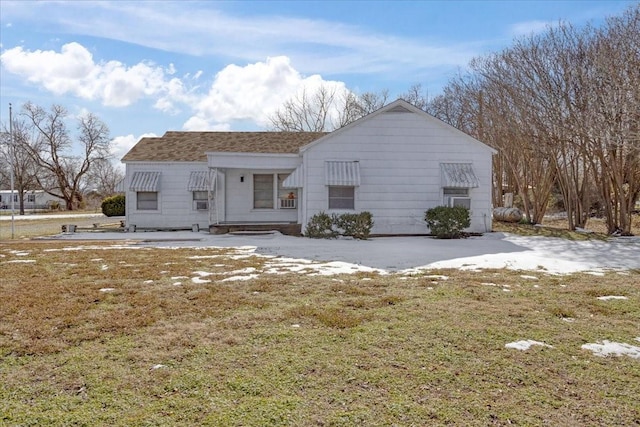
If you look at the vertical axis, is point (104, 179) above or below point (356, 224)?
above

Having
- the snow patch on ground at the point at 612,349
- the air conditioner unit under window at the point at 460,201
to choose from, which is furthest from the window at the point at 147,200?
the snow patch on ground at the point at 612,349

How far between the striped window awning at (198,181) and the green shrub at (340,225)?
5.35m

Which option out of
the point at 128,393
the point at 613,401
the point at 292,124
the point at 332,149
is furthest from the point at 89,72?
the point at 292,124

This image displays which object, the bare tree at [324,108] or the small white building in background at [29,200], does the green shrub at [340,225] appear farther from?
the small white building in background at [29,200]

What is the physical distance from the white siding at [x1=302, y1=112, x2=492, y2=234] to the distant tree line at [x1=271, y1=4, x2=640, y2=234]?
403cm

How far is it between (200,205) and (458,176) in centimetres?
1043

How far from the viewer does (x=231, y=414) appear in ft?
9.04

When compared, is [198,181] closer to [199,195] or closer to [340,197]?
[199,195]

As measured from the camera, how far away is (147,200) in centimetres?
1809

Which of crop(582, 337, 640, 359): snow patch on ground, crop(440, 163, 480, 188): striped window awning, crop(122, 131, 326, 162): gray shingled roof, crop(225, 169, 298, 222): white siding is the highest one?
crop(122, 131, 326, 162): gray shingled roof

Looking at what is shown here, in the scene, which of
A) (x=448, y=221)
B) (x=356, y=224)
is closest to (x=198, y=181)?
(x=356, y=224)

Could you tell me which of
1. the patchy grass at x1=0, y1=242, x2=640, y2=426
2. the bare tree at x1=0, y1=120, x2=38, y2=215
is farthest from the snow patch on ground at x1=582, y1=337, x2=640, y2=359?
the bare tree at x1=0, y1=120, x2=38, y2=215

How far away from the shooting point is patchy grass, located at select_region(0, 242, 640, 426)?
2.82 meters

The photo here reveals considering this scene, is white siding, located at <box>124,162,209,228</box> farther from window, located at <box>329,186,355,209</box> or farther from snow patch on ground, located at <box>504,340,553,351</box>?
snow patch on ground, located at <box>504,340,553,351</box>
